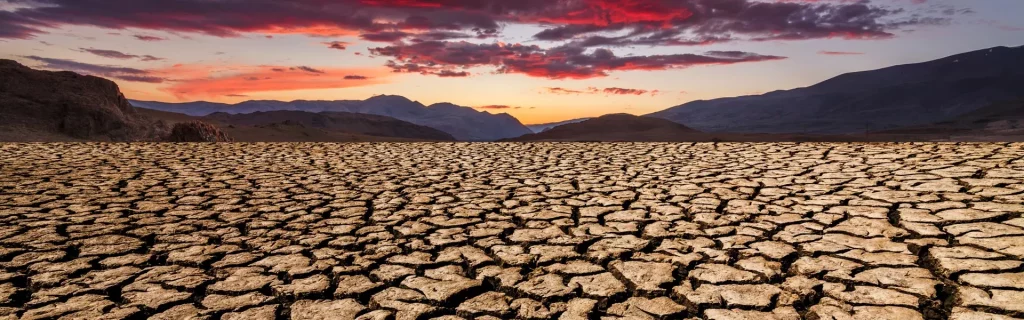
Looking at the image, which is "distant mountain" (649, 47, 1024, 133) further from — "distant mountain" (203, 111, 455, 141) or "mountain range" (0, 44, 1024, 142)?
"distant mountain" (203, 111, 455, 141)

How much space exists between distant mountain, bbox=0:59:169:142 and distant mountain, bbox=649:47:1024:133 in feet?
322

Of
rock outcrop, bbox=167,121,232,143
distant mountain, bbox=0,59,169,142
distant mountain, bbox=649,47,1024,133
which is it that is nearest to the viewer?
rock outcrop, bbox=167,121,232,143

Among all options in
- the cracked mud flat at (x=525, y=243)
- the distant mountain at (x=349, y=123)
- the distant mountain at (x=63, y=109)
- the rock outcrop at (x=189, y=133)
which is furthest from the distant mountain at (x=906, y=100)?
the cracked mud flat at (x=525, y=243)

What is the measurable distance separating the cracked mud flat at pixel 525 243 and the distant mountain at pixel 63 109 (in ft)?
33.9

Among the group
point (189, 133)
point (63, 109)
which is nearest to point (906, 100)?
point (189, 133)

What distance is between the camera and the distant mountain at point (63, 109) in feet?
46.3

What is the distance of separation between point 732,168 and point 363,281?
4.71 m

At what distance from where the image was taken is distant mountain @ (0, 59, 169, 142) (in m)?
14.1

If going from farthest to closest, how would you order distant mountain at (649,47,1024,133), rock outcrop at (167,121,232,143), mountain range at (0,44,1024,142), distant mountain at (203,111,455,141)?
distant mountain at (649,47,1024,133)
distant mountain at (203,111,455,141)
mountain range at (0,44,1024,142)
rock outcrop at (167,121,232,143)

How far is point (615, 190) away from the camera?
4820 millimetres

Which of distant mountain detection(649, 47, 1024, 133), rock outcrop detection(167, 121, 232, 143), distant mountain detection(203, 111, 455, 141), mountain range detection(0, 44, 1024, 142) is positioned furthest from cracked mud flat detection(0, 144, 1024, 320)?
distant mountain detection(649, 47, 1024, 133)

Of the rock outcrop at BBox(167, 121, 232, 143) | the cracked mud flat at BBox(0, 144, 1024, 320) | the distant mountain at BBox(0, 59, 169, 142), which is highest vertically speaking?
the distant mountain at BBox(0, 59, 169, 142)

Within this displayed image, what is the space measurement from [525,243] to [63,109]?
16.9m

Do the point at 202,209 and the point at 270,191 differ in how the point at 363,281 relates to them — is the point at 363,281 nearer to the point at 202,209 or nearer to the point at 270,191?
the point at 202,209
